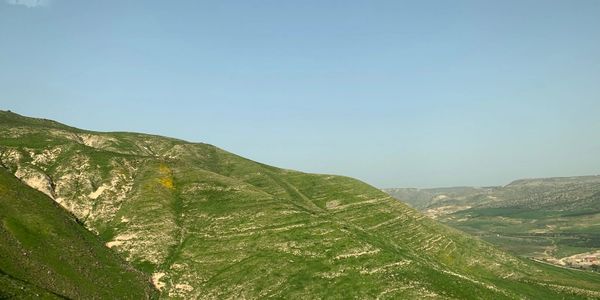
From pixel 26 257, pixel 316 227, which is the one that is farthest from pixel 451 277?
pixel 26 257

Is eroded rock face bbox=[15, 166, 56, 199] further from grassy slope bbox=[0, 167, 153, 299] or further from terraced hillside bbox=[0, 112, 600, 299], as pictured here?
grassy slope bbox=[0, 167, 153, 299]

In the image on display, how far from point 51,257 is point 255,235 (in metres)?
36.4

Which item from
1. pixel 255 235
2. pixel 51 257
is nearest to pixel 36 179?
pixel 51 257

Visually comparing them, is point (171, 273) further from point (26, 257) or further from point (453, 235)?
point (453, 235)

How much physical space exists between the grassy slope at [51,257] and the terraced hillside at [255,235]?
682cm

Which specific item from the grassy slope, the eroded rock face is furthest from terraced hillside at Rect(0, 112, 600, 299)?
the grassy slope

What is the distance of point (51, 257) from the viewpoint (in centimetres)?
6594

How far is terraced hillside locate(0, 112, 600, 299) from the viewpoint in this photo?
73375mm

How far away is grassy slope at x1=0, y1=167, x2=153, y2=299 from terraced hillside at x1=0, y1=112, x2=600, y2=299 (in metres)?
6.82

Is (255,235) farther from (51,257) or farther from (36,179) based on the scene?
(36,179)

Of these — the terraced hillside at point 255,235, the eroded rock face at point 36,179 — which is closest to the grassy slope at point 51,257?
the terraced hillside at point 255,235

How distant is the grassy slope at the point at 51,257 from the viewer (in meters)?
57.8

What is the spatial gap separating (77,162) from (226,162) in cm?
6004

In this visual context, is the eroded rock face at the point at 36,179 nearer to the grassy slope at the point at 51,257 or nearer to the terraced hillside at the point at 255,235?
the terraced hillside at the point at 255,235
